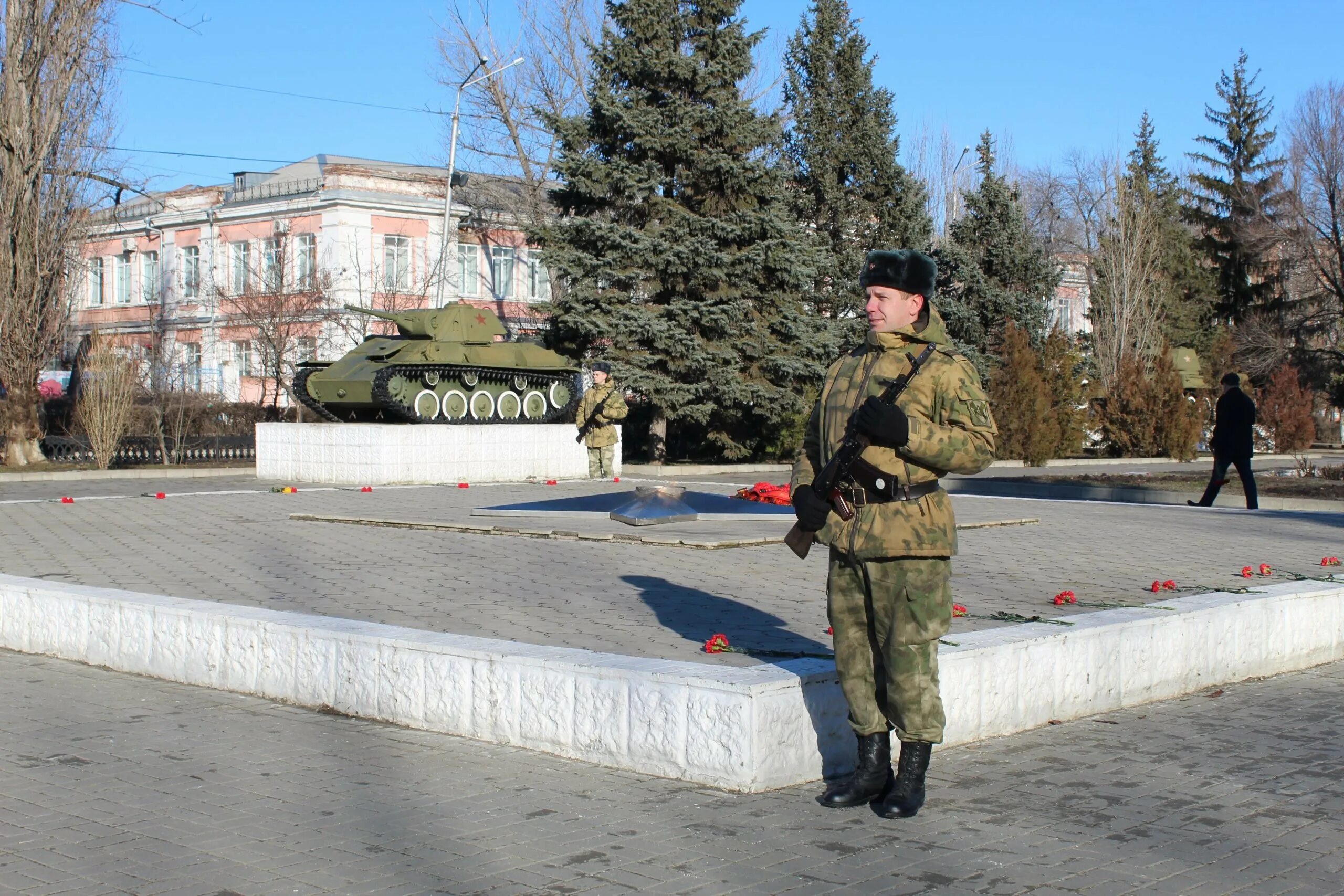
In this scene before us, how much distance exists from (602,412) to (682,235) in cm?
617

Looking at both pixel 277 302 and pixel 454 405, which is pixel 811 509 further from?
pixel 277 302

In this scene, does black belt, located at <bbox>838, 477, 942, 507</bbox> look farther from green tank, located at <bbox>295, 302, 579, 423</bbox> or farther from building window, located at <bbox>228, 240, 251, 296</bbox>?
building window, located at <bbox>228, 240, 251, 296</bbox>

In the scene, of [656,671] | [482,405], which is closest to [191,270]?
[482,405]

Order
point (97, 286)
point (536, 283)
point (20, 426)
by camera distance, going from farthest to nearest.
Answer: point (97, 286) < point (536, 283) < point (20, 426)

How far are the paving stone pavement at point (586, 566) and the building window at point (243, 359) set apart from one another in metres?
32.0

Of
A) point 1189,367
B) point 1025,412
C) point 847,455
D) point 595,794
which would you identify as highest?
point 1189,367

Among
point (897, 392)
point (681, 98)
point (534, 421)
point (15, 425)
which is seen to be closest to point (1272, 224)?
point (681, 98)

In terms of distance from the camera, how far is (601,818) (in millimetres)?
4805

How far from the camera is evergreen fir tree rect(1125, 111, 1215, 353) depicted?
50.0 meters

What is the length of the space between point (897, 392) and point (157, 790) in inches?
121

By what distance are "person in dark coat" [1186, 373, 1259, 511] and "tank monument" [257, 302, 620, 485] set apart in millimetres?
11339

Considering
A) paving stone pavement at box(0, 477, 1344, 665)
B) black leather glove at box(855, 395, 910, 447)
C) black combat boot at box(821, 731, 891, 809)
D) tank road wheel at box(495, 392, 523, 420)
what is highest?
tank road wheel at box(495, 392, 523, 420)

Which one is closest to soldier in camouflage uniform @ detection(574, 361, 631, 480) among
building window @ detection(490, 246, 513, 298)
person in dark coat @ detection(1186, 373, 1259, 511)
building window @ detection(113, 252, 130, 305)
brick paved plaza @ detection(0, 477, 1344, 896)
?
person in dark coat @ detection(1186, 373, 1259, 511)

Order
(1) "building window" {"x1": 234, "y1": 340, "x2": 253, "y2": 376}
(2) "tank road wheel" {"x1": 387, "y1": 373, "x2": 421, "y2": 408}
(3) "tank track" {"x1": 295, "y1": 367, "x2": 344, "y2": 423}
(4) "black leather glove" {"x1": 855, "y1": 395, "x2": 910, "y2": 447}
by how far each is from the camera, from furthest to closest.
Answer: (1) "building window" {"x1": 234, "y1": 340, "x2": 253, "y2": 376} < (3) "tank track" {"x1": 295, "y1": 367, "x2": 344, "y2": 423} < (2) "tank road wheel" {"x1": 387, "y1": 373, "x2": 421, "y2": 408} < (4) "black leather glove" {"x1": 855, "y1": 395, "x2": 910, "y2": 447}
